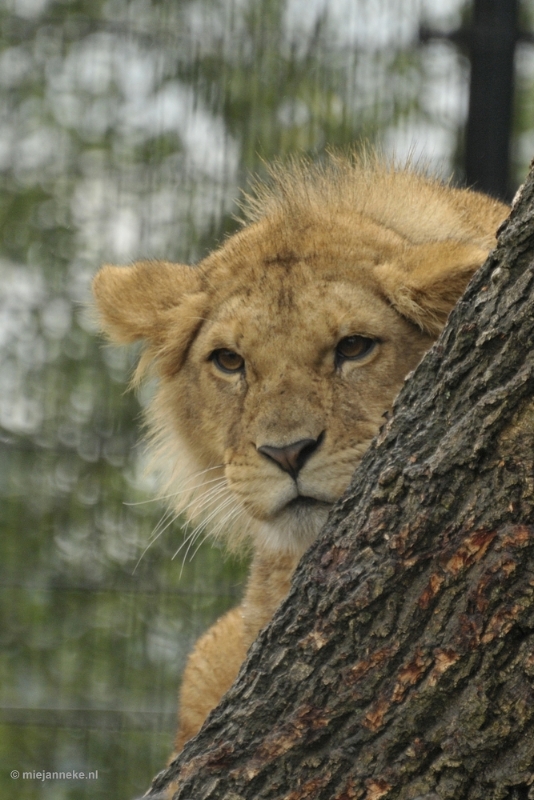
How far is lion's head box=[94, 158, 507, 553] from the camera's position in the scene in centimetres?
282

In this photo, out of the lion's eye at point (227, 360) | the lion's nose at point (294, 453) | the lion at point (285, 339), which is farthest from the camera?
the lion's eye at point (227, 360)

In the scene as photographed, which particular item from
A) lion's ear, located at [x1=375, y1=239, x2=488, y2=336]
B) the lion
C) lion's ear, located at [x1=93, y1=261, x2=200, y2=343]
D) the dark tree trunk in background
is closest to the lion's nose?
the lion

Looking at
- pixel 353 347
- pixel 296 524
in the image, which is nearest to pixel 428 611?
pixel 296 524

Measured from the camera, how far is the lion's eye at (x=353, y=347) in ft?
9.71

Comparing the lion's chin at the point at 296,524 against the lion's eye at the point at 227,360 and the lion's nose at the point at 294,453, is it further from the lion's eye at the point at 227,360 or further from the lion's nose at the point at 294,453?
the lion's eye at the point at 227,360

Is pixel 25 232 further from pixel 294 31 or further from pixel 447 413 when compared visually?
pixel 447 413

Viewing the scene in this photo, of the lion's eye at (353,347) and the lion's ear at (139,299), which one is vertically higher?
the lion's eye at (353,347)

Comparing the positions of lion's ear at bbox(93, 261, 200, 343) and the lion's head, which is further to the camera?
lion's ear at bbox(93, 261, 200, 343)

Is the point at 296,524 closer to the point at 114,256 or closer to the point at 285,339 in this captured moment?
the point at 285,339

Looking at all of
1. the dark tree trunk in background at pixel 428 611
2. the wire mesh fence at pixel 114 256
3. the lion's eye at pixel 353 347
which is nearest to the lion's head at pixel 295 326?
the lion's eye at pixel 353 347

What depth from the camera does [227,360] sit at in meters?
3.31

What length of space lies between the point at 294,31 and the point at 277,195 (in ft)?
8.99

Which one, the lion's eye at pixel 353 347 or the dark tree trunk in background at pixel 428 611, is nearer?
the dark tree trunk in background at pixel 428 611

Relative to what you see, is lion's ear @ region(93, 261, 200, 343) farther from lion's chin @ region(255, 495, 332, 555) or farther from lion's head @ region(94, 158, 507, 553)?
lion's chin @ region(255, 495, 332, 555)
